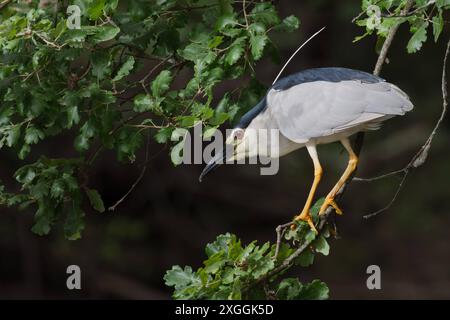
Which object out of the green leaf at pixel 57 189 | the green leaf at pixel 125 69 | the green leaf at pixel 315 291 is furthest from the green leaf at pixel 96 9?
the green leaf at pixel 315 291

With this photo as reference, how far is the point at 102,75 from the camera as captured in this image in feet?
8.43

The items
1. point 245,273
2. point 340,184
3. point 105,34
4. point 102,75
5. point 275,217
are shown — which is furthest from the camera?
point 275,217

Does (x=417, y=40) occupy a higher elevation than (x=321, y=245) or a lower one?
higher

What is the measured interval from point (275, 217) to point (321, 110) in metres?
3.94

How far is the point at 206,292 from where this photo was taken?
2412mm

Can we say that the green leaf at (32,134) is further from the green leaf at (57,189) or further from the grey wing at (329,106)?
the grey wing at (329,106)

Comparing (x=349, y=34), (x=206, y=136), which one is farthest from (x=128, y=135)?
(x=349, y=34)

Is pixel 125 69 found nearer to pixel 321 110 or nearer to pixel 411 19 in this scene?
pixel 321 110

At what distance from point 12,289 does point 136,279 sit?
33.3 inches

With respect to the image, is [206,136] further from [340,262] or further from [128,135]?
[340,262]

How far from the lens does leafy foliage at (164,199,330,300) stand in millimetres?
2361

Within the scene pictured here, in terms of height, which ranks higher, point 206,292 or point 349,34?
point 349,34

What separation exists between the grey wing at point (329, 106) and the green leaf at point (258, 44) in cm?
18

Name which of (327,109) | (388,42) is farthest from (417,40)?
(327,109)
